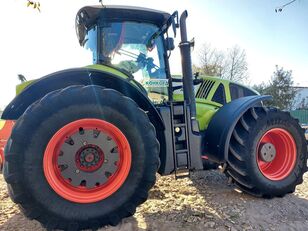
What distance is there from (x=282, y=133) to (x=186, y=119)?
66.1 inches

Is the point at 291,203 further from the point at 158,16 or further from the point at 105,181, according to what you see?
the point at 158,16

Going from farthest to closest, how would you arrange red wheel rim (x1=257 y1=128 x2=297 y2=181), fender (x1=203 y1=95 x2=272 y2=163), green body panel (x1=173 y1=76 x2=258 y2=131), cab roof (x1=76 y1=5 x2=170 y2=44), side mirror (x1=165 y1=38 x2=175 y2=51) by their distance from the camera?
green body panel (x1=173 y1=76 x2=258 y2=131), red wheel rim (x1=257 y1=128 x2=297 y2=181), side mirror (x1=165 y1=38 x2=175 y2=51), fender (x1=203 y1=95 x2=272 y2=163), cab roof (x1=76 y1=5 x2=170 y2=44)

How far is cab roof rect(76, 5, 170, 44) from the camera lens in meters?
4.17

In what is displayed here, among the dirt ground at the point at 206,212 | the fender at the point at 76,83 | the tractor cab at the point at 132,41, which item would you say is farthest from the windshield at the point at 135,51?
the dirt ground at the point at 206,212

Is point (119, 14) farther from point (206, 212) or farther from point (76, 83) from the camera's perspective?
point (206, 212)

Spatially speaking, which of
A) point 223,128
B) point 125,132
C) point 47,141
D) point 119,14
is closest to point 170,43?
point 119,14

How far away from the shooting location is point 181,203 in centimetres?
433

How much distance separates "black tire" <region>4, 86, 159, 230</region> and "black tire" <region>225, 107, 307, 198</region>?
1.52m

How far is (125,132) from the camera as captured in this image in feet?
11.2

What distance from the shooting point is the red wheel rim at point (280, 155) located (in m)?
4.73

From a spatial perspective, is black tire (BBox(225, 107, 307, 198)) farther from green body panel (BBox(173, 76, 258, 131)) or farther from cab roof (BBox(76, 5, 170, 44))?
cab roof (BBox(76, 5, 170, 44))

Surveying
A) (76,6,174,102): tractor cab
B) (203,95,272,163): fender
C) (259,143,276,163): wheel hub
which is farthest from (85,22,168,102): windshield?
(259,143,276,163): wheel hub

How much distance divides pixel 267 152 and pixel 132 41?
2.56 meters

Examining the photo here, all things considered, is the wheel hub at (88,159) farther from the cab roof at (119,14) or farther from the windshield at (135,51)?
the cab roof at (119,14)
